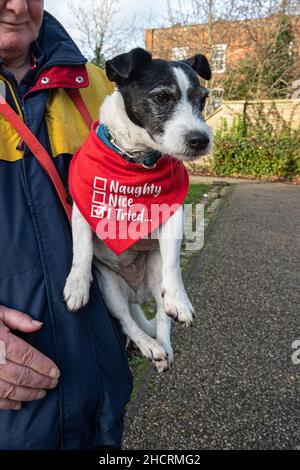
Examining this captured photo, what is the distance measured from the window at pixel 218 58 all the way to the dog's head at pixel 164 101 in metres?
14.2

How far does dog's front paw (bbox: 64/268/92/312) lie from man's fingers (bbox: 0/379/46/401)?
0.32 meters

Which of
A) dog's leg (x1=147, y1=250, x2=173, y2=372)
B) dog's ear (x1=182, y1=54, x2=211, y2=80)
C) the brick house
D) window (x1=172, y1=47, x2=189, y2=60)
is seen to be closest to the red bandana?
dog's leg (x1=147, y1=250, x2=173, y2=372)

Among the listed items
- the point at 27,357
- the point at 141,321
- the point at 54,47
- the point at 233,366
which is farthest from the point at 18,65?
the point at 233,366

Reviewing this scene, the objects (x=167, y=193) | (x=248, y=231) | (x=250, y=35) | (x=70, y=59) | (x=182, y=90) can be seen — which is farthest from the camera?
(x=250, y=35)

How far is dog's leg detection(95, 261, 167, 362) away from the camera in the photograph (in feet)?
6.29

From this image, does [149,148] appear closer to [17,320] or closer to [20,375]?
[17,320]

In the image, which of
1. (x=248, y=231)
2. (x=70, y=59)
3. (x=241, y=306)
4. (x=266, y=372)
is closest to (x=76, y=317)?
(x=70, y=59)

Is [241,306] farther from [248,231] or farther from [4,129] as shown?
[4,129]

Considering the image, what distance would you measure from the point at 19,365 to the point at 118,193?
31.6 inches

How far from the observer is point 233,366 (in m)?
3.30

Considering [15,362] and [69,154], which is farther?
[69,154]

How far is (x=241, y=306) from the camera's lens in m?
4.36

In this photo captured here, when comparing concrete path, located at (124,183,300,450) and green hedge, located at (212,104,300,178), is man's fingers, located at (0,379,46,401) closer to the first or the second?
concrete path, located at (124,183,300,450)

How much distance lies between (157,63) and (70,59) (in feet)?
2.10
